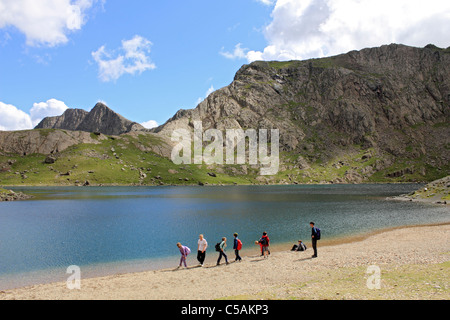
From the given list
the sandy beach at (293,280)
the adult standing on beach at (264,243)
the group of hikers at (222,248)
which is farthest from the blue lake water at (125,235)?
the adult standing on beach at (264,243)

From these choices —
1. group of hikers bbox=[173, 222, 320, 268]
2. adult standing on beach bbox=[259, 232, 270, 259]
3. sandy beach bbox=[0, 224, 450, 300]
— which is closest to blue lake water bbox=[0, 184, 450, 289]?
group of hikers bbox=[173, 222, 320, 268]

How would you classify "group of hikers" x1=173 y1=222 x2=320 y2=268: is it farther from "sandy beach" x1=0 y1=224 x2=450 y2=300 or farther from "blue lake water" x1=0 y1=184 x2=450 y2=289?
"blue lake water" x1=0 y1=184 x2=450 y2=289

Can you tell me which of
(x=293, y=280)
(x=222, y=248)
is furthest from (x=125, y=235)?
(x=293, y=280)

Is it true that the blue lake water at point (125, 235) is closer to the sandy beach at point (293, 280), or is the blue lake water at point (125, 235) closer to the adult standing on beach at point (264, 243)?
the sandy beach at point (293, 280)

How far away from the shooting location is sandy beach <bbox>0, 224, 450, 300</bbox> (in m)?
19.6

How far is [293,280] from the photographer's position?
25.5 metres

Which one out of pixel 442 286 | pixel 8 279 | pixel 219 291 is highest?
pixel 442 286

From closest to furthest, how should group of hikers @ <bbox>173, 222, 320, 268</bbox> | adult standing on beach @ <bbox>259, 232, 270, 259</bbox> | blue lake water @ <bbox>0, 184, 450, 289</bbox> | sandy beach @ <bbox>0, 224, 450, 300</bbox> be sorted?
sandy beach @ <bbox>0, 224, 450, 300</bbox> → group of hikers @ <bbox>173, 222, 320, 268</bbox> → blue lake water @ <bbox>0, 184, 450, 289</bbox> → adult standing on beach @ <bbox>259, 232, 270, 259</bbox>

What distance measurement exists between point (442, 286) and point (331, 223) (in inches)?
1921

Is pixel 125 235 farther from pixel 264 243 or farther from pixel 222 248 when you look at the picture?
pixel 264 243

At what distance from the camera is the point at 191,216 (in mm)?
78938

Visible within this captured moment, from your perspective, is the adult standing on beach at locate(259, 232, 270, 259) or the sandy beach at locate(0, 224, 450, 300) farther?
the adult standing on beach at locate(259, 232, 270, 259)
